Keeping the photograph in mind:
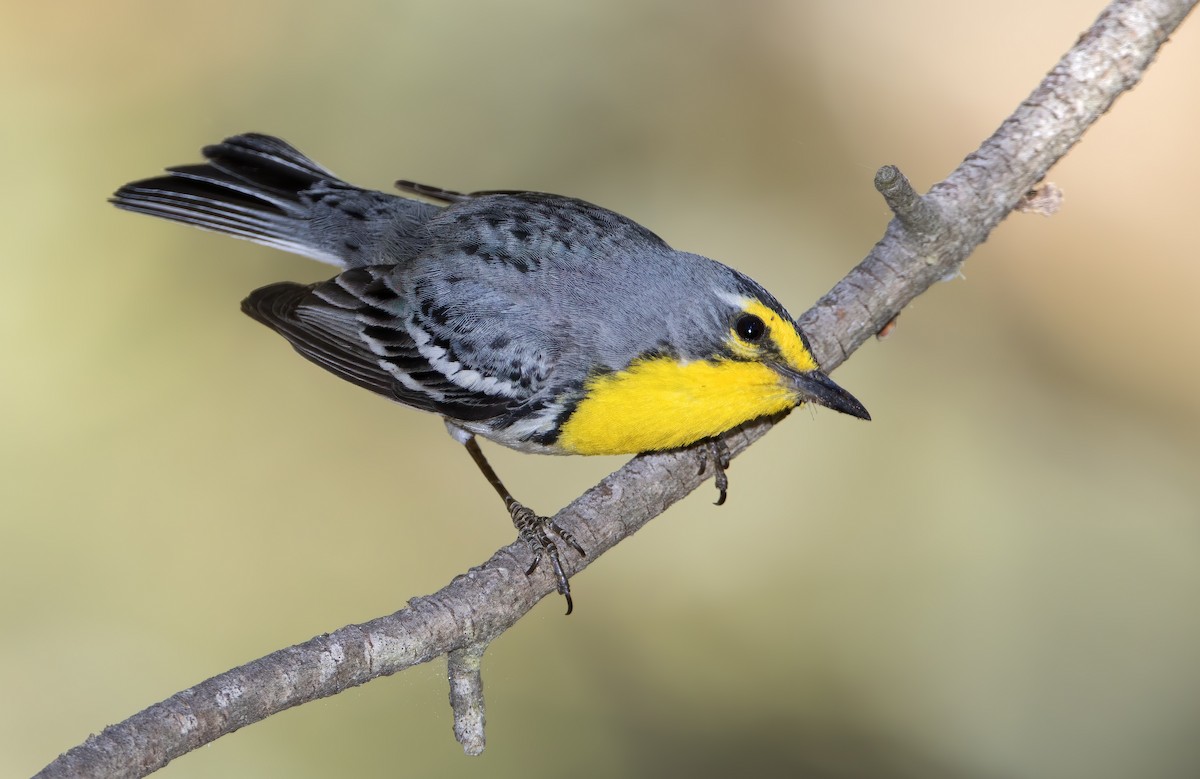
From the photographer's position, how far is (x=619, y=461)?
6.02m

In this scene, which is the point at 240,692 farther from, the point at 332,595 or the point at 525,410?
the point at 332,595

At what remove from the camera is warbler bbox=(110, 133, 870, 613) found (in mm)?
3908

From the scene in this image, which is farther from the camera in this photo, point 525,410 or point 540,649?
point 540,649

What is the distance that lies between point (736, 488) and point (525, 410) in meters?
2.21

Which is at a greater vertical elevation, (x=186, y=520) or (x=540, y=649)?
(x=186, y=520)

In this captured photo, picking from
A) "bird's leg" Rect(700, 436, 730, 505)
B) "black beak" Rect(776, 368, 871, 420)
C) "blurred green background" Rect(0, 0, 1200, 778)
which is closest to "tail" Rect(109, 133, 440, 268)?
"blurred green background" Rect(0, 0, 1200, 778)

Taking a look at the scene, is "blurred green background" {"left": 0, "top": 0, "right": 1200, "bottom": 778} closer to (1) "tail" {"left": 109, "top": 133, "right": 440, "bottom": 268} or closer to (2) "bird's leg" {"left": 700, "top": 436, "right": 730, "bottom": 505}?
(1) "tail" {"left": 109, "top": 133, "right": 440, "bottom": 268}

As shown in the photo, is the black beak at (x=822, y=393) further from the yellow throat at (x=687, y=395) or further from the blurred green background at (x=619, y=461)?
the blurred green background at (x=619, y=461)

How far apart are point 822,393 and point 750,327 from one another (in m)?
→ 0.33

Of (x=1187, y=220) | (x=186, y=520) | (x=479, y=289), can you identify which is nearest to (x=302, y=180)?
(x=479, y=289)

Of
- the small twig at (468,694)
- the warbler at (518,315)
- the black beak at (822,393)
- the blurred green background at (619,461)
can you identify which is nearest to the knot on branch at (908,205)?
the warbler at (518,315)

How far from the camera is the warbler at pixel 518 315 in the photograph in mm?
3908

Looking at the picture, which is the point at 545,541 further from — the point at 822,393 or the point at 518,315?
the point at 822,393

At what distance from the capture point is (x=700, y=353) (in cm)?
391
